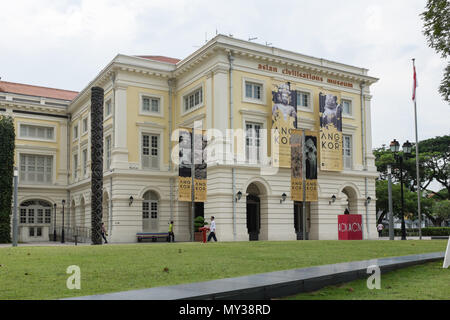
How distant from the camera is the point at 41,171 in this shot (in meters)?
49.0

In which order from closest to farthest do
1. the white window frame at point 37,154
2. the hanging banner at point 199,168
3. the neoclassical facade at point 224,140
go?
the hanging banner at point 199,168 → the neoclassical facade at point 224,140 → the white window frame at point 37,154

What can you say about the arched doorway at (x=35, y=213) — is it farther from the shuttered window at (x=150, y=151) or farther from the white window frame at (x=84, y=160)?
the shuttered window at (x=150, y=151)

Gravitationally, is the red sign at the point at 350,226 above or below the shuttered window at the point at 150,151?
below

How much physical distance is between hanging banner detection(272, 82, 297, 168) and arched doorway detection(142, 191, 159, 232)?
33.3 feet

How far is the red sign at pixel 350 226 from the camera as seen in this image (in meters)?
29.0

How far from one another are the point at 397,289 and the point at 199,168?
80.3 ft

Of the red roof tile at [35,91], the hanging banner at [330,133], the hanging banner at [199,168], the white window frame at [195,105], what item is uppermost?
the red roof tile at [35,91]

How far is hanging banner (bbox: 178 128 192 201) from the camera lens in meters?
31.2

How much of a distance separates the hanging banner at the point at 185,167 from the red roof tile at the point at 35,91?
83.3 ft

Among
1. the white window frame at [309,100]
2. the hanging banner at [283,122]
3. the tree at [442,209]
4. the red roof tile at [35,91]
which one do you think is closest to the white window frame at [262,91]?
the hanging banner at [283,122]

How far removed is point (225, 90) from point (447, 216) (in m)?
36.1

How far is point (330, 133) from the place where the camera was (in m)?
37.8

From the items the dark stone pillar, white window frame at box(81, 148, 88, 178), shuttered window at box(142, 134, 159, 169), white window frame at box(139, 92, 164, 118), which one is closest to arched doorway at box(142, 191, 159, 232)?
shuttered window at box(142, 134, 159, 169)
